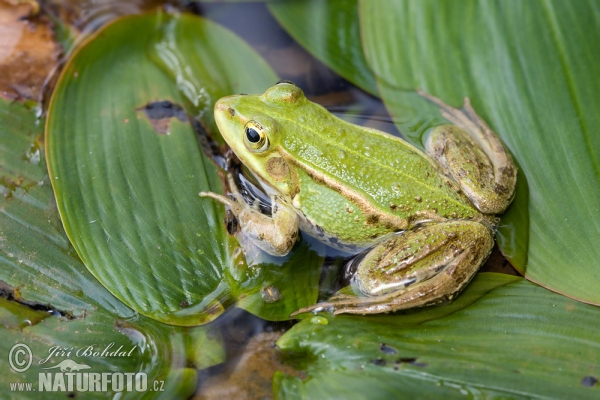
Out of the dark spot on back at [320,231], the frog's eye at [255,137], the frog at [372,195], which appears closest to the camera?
the frog at [372,195]

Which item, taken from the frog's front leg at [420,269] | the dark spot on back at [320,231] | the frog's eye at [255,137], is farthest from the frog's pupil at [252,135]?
the frog's front leg at [420,269]

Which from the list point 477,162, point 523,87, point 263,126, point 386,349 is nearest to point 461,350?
point 386,349

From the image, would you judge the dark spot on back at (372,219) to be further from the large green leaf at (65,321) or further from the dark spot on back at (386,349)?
the large green leaf at (65,321)

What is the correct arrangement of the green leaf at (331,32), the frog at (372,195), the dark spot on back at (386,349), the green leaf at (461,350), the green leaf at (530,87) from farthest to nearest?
the green leaf at (331,32), the green leaf at (530,87), the frog at (372,195), the dark spot on back at (386,349), the green leaf at (461,350)

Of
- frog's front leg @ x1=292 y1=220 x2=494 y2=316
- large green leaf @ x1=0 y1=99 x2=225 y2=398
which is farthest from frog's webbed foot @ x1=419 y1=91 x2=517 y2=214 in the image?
large green leaf @ x1=0 y1=99 x2=225 y2=398

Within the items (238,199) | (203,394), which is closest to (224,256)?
(238,199)

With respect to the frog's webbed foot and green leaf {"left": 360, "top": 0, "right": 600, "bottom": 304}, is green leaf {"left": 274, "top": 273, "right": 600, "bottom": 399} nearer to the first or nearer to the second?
green leaf {"left": 360, "top": 0, "right": 600, "bottom": 304}
